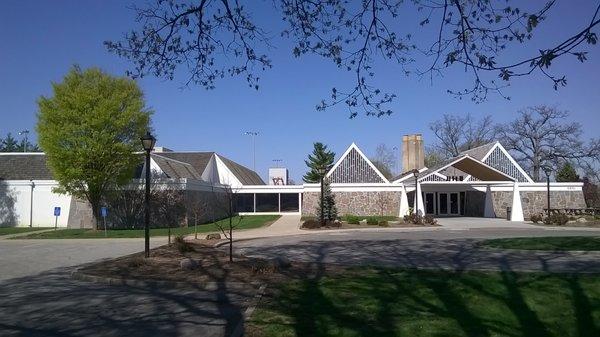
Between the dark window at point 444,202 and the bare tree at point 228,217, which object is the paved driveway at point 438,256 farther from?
the dark window at point 444,202

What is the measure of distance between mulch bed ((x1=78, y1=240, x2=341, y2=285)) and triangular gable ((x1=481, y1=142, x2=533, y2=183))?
39035 mm

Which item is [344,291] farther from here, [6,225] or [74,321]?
[6,225]

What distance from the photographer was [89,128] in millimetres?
32188

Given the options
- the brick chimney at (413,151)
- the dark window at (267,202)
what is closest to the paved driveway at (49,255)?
the dark window at (267,202)

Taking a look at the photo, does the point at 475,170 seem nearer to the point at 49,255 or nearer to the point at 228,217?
the point at 228,217

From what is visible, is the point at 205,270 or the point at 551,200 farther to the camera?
the point at 551,200

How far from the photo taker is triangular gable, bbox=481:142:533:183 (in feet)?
159

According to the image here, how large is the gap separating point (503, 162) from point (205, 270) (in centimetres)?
4177

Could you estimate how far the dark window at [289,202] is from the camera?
5781cm

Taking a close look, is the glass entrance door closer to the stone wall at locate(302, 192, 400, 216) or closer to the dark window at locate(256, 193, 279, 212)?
the stone wall at locate(302, 192, 400, 216)

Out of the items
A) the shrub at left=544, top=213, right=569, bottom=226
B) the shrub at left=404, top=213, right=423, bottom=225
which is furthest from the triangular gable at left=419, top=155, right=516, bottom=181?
the shrub at left=404, top=213, right=423, bottom=225

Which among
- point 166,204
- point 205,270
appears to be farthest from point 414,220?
point 205,270

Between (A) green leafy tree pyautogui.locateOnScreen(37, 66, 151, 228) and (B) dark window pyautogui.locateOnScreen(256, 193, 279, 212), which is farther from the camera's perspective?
(B) dark window pyautogui.locateOnScreen(256, 193, 279, 212)

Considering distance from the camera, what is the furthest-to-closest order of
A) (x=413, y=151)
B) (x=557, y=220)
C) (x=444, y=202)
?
(x=413, y=151)
(x=444, y=202)
(x=557, y=220)
